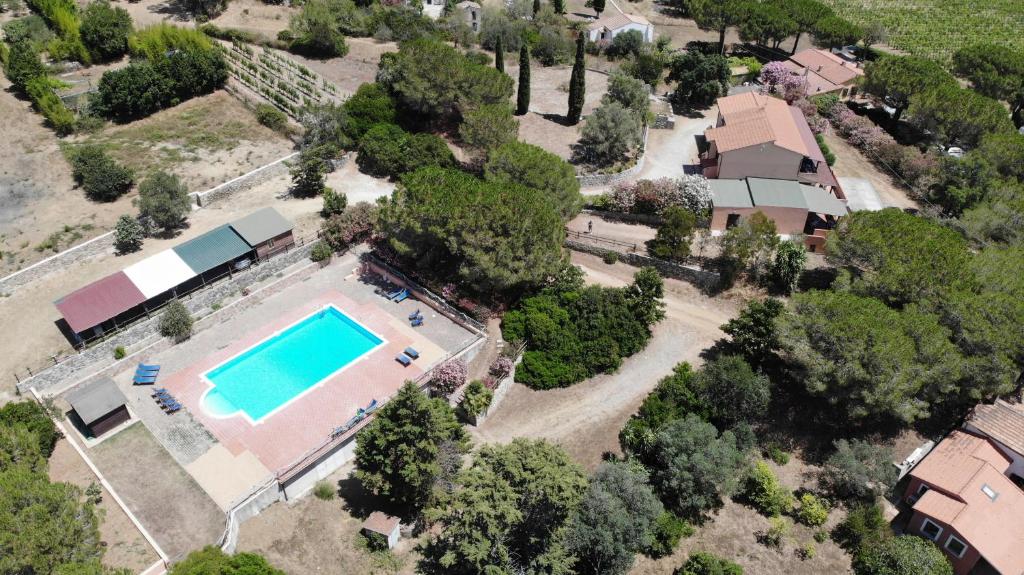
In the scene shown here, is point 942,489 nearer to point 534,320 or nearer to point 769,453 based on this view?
point 769,453

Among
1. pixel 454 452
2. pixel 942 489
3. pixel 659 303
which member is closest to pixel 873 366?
pixel 942 489

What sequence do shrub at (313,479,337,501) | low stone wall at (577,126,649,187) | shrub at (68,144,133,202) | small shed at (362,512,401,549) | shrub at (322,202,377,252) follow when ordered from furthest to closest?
low stone wall at (577,126,649,187), shrub at (68,144,133,202), shrub at (322,202,377,252), shrub at (313,479,337,501), small shed at (362,512,401,549)

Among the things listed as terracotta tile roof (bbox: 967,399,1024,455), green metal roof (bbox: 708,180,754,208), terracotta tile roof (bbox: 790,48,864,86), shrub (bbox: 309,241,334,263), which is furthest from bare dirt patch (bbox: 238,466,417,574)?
terracotta tile roof (bbox: 790,48,864,86)

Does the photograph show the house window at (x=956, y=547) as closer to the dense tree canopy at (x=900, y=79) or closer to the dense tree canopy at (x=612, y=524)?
the dense tree canopy at (x=612, y=524)

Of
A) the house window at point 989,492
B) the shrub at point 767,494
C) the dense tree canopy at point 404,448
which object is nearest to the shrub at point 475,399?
the dense tree canopy at point 404,448

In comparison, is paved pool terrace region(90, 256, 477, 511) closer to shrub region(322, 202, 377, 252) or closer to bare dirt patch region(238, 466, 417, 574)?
shrub region(322, 202, 377, 252)

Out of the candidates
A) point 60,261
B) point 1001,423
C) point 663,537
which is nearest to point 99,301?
point 60,261
